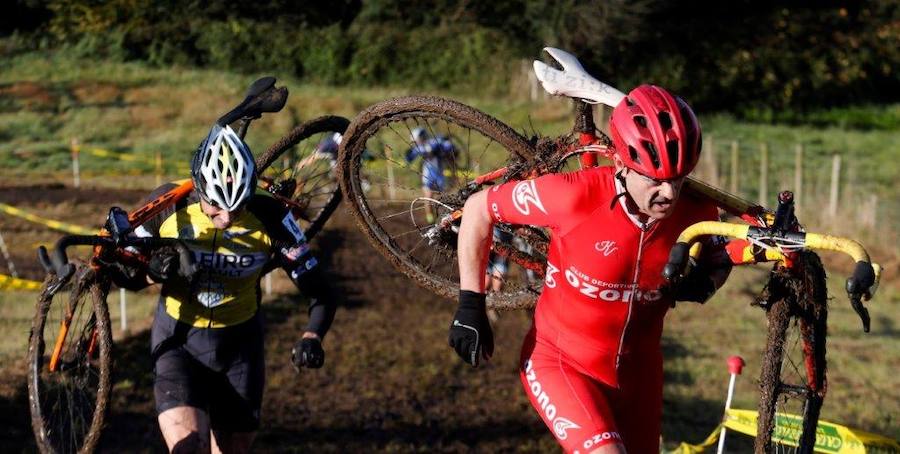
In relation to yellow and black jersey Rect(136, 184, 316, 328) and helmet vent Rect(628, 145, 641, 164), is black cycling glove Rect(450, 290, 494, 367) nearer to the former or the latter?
helmet vent Rect(628, 145, 641, 164)

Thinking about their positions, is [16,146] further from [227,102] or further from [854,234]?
[854,234]

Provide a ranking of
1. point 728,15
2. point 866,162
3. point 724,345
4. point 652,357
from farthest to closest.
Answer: point 728,15 → point 866,162 → point 724,345 → point 652,357

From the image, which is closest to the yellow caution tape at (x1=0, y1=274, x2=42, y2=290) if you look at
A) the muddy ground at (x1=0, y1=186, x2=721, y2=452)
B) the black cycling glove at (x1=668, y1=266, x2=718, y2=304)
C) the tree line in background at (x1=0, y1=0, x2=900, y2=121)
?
the muddy ground at (x1=0, y1=186, x2=721, y2=452)

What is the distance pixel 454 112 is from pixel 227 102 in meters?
30.6

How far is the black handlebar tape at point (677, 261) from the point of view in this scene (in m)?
4.93

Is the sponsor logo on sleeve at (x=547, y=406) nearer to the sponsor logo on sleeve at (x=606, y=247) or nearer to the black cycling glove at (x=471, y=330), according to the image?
the black cycling glove at (x=471, y=330)

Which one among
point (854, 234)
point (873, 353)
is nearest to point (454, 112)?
point (873, 353)

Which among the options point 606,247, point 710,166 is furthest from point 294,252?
point 710,166

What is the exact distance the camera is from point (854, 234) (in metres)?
22.1

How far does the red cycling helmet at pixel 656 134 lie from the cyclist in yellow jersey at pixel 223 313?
2345 mm

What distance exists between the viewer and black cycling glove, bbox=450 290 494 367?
17.5 feet

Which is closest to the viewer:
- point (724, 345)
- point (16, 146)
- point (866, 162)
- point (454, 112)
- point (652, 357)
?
point (652, 357)

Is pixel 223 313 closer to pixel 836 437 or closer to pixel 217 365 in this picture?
pixel 217 365

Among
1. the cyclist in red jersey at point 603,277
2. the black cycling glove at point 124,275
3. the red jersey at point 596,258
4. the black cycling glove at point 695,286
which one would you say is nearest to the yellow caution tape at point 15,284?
the black cycling glove at point 124,275
